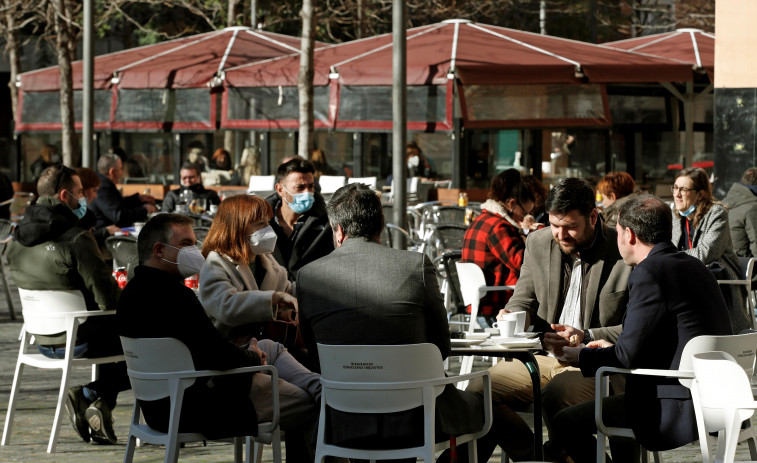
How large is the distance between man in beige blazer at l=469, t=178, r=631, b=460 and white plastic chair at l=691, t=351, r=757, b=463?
146 centimetres

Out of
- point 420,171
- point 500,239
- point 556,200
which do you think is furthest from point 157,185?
point 556,200

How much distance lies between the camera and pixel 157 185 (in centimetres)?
2519

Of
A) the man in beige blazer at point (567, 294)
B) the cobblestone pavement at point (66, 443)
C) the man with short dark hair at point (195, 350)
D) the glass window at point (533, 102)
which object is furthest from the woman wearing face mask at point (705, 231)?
the glass window at point (533, 102)

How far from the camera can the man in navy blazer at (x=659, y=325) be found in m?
5.54

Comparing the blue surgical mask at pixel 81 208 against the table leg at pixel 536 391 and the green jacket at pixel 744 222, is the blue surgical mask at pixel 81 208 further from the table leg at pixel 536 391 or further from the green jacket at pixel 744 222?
the green jacket at pixel 744 222

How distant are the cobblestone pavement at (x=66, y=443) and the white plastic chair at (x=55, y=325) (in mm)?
148

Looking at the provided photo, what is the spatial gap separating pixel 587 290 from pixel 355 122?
14.6m

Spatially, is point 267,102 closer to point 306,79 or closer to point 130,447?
point 306,79

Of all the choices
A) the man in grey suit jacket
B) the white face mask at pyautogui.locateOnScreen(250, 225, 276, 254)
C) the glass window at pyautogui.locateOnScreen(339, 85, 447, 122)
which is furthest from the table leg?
the glass window at pyautogui.locateOnScreen(339, 85, 447, 122)

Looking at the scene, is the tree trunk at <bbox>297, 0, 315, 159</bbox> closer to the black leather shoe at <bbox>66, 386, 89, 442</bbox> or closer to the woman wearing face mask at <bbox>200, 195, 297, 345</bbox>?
the black leather shoe at <bbox>66, 386, 89, 442</bbox>

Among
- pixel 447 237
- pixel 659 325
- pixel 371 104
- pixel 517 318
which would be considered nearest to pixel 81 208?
pixel 447 237

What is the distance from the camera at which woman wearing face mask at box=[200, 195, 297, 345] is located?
21.7 feet

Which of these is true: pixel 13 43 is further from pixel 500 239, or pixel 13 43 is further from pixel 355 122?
pixel 500 239

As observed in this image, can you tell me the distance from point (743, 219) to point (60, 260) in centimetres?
666
